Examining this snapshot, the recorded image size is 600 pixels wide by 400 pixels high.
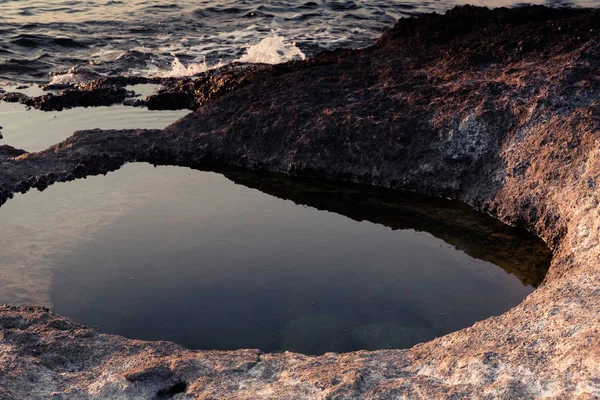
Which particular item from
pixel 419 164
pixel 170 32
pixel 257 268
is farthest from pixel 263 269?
pixel 170 32

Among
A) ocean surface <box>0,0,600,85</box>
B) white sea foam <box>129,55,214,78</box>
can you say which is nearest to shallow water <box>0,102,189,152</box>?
ocean surface <box>0,0,600,85</box>

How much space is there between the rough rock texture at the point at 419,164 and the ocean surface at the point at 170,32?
4.62 m

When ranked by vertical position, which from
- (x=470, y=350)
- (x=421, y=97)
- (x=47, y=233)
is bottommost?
(x=47, y=233)

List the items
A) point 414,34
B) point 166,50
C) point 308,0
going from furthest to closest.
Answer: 1. point 308,0
2. point 166,50
3. point 414,34

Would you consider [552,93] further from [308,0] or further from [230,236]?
[308,0]

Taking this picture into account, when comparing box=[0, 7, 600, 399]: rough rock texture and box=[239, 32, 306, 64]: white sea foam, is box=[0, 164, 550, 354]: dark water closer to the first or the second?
box=[0, 7, 600, 399]: rough rock texture

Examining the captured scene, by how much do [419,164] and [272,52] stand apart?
23.2 ft

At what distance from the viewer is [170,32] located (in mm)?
15359

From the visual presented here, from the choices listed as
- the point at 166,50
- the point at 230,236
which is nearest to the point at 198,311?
the point at 230,236

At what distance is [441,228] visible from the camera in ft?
19.3

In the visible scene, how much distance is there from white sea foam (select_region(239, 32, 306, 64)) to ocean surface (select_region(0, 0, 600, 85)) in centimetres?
2

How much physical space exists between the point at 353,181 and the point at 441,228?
1.12 meters

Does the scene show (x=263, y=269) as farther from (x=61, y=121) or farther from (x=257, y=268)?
(x=61, y=121)

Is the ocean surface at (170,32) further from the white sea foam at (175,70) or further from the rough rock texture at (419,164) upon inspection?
the rough rock texture at (419,164)
